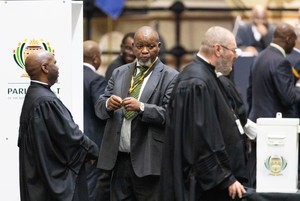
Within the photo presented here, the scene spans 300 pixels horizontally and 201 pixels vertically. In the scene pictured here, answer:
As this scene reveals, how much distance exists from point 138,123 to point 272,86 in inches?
119

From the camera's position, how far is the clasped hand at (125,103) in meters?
8.97

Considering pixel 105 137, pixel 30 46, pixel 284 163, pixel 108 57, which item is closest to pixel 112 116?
pixel 105 137

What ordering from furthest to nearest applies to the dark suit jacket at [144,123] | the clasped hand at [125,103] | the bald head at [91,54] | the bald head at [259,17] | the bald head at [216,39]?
the bald head at [259,17], the bald head at [91,54], the dark suit jacket at [144,123], the clasped hand at [125,103], the bald head at [216,39]

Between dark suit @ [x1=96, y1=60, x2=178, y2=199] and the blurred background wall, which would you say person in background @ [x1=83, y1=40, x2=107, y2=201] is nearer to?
dark suit @ [x1=96, y1=60, x2=178, y2=199]

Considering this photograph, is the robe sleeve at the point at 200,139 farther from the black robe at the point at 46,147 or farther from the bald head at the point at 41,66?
the bald head at the point at 41,66

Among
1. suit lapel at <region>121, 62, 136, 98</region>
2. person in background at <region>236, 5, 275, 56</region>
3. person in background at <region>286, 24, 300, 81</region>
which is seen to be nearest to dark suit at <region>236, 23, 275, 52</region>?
person in background at <region>236, 5, 275, 56</region>

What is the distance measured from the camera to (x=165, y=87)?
9.30 meters

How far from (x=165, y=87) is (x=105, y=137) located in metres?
0.72

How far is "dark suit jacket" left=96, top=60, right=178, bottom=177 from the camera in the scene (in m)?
9.08

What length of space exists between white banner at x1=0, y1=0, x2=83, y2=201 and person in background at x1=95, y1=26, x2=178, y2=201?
582 millimetres

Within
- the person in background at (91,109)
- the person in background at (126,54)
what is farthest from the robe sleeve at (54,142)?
the person in background at (126,54)

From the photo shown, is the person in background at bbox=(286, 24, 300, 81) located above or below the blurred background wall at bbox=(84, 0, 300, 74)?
below

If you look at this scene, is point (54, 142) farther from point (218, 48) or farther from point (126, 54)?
point (126, 54)

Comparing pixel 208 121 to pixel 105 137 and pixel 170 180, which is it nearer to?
pixel 170 180
